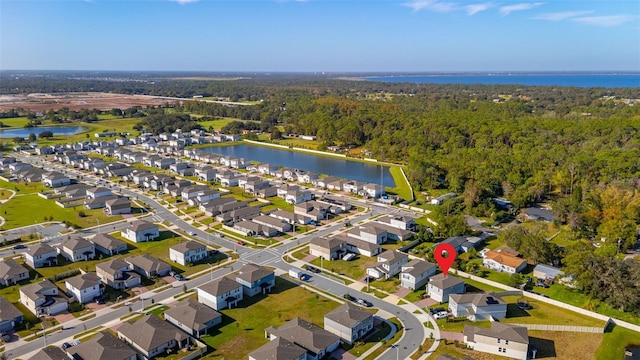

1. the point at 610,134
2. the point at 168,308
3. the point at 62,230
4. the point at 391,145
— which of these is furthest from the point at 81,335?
the point at 610,134

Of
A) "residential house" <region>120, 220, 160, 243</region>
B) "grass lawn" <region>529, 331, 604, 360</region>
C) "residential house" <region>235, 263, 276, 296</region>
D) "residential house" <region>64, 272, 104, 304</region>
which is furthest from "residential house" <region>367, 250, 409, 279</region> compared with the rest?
"residential house" <region>120, 220, 160, 243</region>

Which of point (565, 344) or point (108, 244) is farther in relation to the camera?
point (108, 244)

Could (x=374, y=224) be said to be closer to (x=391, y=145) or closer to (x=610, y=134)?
(x=391, y=145)

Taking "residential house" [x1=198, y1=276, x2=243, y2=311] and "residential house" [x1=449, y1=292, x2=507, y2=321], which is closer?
"residential house" [x1=449, y1=292, x2=507, y2=321]

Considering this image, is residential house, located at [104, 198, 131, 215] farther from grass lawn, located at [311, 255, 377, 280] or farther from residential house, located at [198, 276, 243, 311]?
grass lawn, located at [311, 255, 377, 280]

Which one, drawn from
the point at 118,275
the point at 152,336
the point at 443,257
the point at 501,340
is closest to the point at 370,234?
the point at 443,257

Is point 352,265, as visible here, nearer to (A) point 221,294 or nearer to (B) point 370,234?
(B) point 370,234

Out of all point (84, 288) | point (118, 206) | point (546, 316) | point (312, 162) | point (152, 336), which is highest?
point (118, 206)
